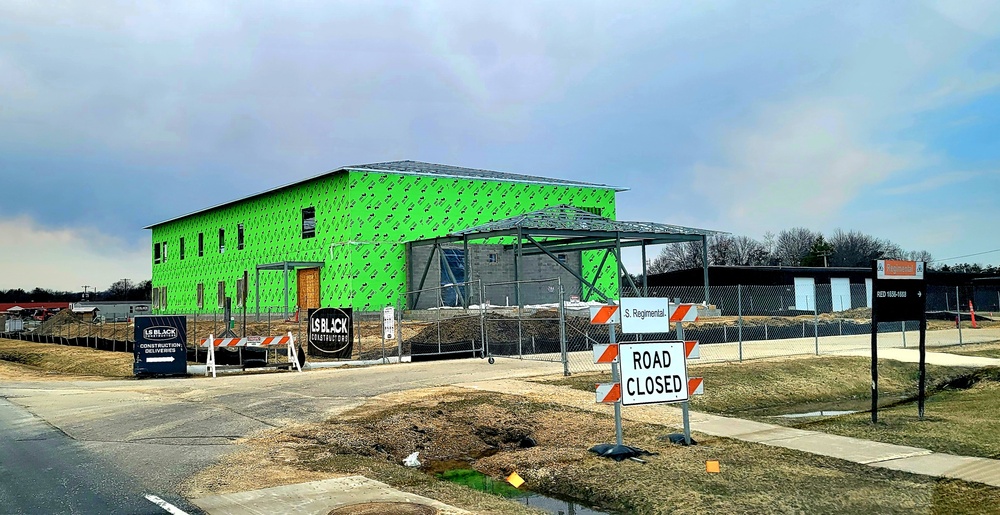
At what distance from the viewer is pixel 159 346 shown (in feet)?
71.1

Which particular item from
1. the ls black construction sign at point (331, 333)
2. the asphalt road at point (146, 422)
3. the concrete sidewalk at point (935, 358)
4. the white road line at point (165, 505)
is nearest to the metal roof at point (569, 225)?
the ls black construction sign at point (331, 333)

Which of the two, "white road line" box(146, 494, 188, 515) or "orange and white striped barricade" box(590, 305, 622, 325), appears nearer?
"white road line" box(146, 494, 188, 515)

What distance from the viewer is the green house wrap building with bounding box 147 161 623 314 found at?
43.7 m

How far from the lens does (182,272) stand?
63188 millimetres

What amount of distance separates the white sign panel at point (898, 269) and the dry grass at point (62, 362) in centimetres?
2109

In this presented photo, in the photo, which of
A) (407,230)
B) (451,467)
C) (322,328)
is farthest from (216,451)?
(407,230)

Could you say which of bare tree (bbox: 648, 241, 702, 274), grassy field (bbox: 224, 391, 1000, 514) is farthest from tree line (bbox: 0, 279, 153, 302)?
grassy field (bbox: 224, 391, 1000, 514)

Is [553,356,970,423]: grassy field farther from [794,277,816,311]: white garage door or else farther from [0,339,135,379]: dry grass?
[794,277,816,311]: white garage door

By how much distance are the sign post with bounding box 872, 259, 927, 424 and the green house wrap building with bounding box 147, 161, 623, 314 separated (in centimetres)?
3302

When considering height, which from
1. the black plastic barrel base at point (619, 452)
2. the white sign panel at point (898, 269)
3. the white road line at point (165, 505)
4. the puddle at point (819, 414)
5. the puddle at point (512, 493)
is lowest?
the puddle at point (819, 414)

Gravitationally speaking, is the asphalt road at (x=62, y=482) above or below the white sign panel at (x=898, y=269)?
below

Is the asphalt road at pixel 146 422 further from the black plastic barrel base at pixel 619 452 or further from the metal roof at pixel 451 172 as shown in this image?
the metal roof at pixel 451 172

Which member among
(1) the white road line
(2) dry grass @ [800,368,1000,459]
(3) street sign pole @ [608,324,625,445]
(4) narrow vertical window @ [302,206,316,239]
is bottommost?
(2) dry grass @ [800,368,1000,459]

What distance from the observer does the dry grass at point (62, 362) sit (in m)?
26.3
